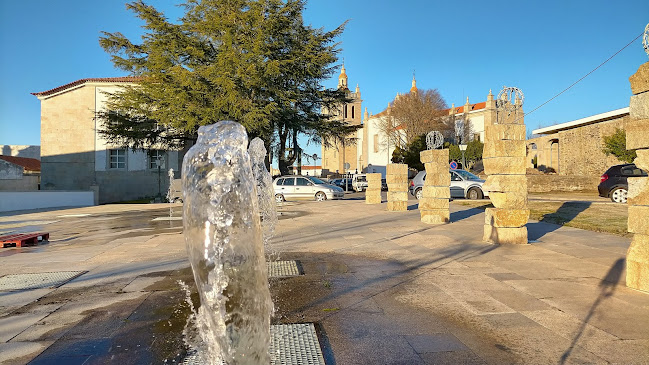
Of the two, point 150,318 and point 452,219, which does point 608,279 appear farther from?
point 452,219

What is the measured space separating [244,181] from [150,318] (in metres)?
1.72

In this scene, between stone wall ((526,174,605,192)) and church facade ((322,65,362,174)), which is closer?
stone wall ((526,174,605,192))

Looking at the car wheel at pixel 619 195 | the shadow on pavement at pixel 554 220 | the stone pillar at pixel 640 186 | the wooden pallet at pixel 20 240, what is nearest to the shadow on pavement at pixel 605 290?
the stone pillar at pixel 640 186

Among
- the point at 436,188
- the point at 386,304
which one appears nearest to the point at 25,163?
the point at 436,188

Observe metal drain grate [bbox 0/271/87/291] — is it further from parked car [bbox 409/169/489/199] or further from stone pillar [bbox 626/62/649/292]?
parked car [bbox 409/169/489/199]

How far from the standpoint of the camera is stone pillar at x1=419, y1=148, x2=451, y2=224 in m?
11.2

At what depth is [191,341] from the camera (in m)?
3.49

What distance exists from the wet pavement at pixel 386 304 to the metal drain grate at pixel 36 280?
0.72 ft

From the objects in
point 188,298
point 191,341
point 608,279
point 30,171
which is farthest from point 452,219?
point 30,171

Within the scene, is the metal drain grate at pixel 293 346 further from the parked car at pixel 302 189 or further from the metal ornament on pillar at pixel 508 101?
the parked car at pixel 302 189

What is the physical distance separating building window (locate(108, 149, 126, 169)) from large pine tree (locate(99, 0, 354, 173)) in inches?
276

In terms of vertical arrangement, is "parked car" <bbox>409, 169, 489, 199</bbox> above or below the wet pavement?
above

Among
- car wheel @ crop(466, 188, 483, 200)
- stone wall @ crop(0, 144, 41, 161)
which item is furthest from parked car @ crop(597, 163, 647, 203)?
stone wall @ crop(0, 144, 41, 161)

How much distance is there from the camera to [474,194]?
21.7m
